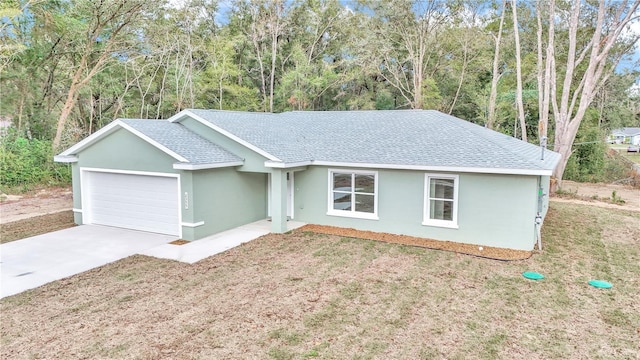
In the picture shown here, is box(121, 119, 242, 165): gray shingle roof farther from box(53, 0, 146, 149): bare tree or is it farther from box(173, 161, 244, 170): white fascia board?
box(53, 0, 146, 149): bare tree

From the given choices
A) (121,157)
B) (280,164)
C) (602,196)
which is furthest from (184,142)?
(602,196)

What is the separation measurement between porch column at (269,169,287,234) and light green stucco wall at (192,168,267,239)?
1.48m

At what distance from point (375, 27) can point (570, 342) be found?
29.4 metres

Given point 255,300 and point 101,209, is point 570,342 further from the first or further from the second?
point 101,209

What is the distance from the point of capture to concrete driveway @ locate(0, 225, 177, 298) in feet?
26.5

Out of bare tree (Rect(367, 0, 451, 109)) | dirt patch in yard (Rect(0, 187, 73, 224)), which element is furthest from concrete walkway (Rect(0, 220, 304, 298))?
bare tree (Rect(367, 0, 451, 109))

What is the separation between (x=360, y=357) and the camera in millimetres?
5148

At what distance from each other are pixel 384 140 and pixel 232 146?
16.9 feet

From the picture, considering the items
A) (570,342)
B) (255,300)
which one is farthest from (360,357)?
(570,342)

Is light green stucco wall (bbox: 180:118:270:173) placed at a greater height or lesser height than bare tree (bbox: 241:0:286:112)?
lesser

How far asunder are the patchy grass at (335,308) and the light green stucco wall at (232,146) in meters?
3.11

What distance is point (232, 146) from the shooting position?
1247 cm

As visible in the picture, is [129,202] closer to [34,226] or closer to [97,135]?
[97,135]

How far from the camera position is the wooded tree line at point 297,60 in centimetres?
2244
